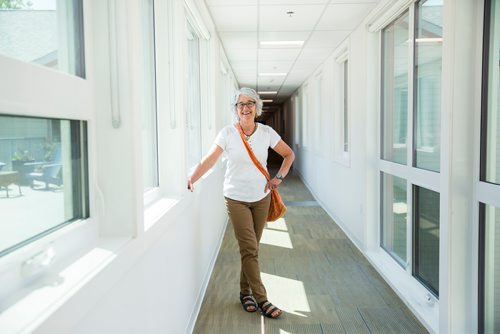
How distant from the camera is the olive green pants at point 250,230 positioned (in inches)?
121

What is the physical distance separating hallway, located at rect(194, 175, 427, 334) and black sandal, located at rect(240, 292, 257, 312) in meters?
0.04

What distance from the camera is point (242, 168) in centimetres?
307

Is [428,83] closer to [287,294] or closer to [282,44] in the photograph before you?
[287,294]

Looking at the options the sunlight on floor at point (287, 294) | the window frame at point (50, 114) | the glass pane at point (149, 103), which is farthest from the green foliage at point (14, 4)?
the sunlight on floor at point (287, 294)

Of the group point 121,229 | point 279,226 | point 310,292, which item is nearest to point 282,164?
point 310,292

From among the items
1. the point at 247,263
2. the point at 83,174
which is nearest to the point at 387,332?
the point at 247,263

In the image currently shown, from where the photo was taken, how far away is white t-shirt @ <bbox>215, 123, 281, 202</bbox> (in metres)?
3.05

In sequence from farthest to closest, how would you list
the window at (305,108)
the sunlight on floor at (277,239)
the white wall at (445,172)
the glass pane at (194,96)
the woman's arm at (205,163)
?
the window at (305,108)
the sunlight on floor at (277,239)
the glass pane at (194,96)
the woman's arm at (205,163)
the white wall at (445,172)

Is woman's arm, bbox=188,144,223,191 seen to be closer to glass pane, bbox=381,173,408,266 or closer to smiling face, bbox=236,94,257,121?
smiling face, bbox=236,94,257,121

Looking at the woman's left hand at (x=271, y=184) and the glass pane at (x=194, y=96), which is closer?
the woman's left hand at (x=271, y=184)

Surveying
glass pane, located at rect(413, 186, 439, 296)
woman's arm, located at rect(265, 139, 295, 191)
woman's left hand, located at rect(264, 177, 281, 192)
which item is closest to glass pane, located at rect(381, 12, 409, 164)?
glass pane, located at rect(413, 186, 439, 296)

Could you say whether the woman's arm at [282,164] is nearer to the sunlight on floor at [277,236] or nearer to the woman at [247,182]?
the woman at [247,182]

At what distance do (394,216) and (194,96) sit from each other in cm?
227

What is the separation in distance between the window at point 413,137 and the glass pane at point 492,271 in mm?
589
